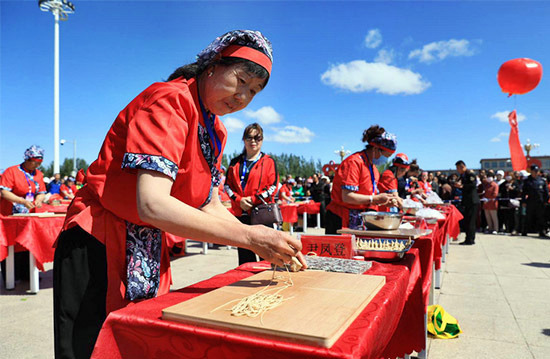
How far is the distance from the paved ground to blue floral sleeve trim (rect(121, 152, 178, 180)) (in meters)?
2.59

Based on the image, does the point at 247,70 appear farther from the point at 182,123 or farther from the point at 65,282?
the point at 65,282

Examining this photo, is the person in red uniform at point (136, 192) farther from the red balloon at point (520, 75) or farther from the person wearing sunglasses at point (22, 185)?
the red balloon at point (520, 75)

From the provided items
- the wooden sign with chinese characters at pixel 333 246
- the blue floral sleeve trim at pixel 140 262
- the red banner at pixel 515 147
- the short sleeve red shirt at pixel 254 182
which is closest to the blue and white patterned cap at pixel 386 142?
the short sleeve red shirt at pixel 254 182

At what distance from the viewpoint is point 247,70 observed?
1.14 meters

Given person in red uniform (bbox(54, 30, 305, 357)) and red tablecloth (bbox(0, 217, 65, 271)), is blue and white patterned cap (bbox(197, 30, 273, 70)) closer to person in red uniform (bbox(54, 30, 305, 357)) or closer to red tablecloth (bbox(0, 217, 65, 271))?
person in red uniform (bbox(54, 30, 305, 357))

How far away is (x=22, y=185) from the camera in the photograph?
16.3 feet

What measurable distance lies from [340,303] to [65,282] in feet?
2.73

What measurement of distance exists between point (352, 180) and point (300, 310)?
2502 mm

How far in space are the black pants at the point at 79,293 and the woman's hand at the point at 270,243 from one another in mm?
512

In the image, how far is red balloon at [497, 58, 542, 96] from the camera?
10.6 m

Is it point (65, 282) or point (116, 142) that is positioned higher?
point (116, 142)

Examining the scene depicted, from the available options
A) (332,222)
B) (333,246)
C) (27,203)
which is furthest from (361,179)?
(27,203)

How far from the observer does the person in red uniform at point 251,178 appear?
4090mm

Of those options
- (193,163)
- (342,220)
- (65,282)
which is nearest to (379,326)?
(193,163)
